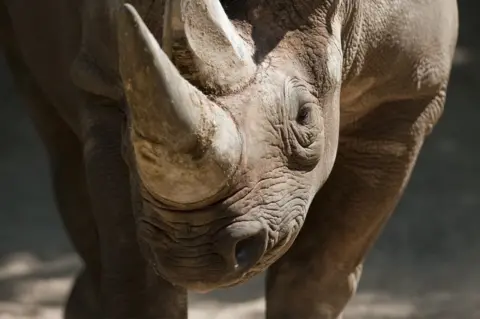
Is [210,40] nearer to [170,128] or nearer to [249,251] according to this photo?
[170,128]

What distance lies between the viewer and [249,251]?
5.83 ft

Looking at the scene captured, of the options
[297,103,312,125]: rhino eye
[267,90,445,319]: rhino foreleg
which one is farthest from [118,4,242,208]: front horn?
[267,90,445,319]: rhino foreleg

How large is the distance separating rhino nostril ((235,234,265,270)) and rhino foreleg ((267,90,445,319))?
654 millimetres

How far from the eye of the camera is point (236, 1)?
71.7 inches

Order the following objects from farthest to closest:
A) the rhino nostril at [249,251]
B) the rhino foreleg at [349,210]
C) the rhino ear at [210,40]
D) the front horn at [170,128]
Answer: the rhino foreleg at [349,210]
the rhino nostril at [249,251]
the rhino ear at [210,40]
the front horn at [170,128]

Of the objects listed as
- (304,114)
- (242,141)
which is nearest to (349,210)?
(304,114)

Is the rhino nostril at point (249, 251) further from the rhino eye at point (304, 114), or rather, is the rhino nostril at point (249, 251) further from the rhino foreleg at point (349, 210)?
the rhino foreleg at point (349, 210)

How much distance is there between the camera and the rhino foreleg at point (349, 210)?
7.89 ft

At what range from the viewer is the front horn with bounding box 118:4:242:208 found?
5.09 ft

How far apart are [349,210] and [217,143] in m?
0.85

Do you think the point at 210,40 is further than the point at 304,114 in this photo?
No

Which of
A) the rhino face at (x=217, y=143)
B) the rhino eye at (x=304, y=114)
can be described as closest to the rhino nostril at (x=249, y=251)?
the rhino face at (x=217, y=143)

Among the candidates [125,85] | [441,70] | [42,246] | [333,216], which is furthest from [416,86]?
[42,246]

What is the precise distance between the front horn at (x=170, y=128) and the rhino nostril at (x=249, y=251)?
0.32 feet
